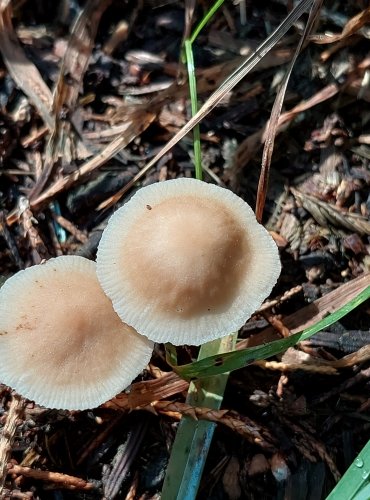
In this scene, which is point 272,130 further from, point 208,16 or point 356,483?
point 356,483

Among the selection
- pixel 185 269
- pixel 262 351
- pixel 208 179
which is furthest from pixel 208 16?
pixel 262 351

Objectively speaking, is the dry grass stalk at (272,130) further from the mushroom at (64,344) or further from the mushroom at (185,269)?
the mushroom at (64,344)

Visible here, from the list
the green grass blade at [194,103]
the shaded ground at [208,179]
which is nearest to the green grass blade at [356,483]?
the shaded ground at [208,179]

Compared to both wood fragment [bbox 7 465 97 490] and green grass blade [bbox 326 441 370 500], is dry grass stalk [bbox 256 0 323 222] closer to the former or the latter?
green grass blade [bbox 326 441 370 500]

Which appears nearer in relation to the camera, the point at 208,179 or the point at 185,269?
the point at 185,269

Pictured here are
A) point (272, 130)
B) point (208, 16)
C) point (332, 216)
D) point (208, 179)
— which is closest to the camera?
point (272, 130)

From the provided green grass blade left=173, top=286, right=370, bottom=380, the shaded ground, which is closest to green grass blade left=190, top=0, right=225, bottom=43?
the shaded ground

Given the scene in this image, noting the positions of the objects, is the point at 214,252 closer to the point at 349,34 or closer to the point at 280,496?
the point at 280,496
